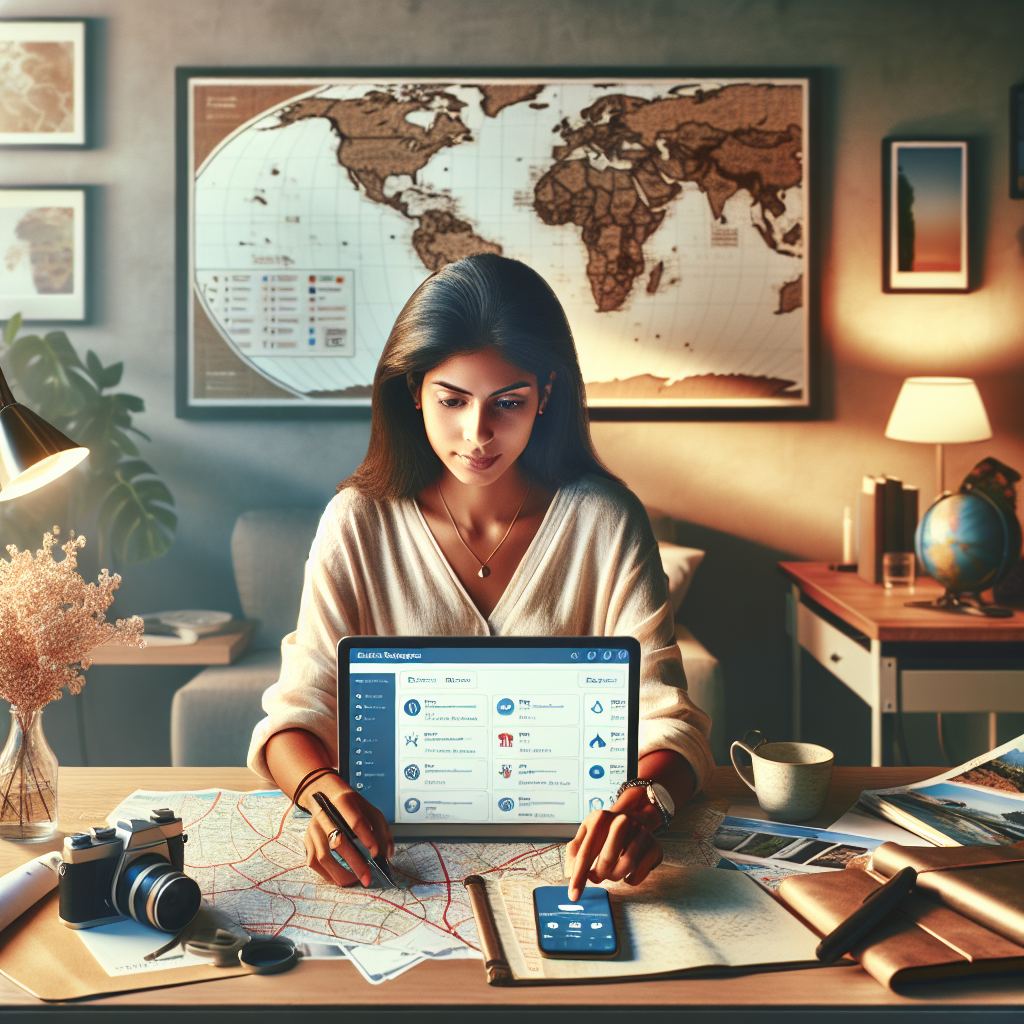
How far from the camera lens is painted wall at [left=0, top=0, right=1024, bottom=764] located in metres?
3.05

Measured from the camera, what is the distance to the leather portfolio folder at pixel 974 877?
788 mm

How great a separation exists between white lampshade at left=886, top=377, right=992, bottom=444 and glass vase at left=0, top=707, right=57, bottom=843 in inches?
98.0

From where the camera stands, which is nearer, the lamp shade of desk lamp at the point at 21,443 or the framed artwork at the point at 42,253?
the lamp shade of desk lamp at the point at 21,443

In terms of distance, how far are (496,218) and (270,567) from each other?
1.32 m

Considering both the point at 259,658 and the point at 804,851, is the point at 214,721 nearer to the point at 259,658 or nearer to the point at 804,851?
the point at 259,658

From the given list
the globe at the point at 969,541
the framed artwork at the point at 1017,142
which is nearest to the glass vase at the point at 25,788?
the globe at the point at 969,541

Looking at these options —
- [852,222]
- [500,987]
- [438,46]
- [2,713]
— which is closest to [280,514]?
[2,713]

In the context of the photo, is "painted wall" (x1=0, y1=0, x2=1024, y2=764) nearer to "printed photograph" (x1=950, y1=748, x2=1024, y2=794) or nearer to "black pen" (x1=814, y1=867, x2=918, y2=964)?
"printed photograph" (x1=950, y1=748, x2=1024, y2=794)

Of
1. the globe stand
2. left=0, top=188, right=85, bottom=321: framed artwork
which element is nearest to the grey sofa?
the globe stand

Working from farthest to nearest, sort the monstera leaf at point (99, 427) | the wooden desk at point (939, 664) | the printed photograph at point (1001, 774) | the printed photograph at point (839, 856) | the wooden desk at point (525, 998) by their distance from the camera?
the monstera leaf at point (99, 427), the wooden desk at point (939, 664), the printed photograph at point (1001, 774), the printed photograph at point (839, 856), the wooden desk at point (525, 998)

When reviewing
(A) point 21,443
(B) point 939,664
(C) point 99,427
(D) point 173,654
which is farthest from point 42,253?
(B) point 939,664

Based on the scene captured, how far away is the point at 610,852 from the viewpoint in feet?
2.87

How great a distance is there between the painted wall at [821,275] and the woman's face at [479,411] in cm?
193

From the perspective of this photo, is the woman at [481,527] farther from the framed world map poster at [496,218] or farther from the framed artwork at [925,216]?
the framed artwork at [925,216]
